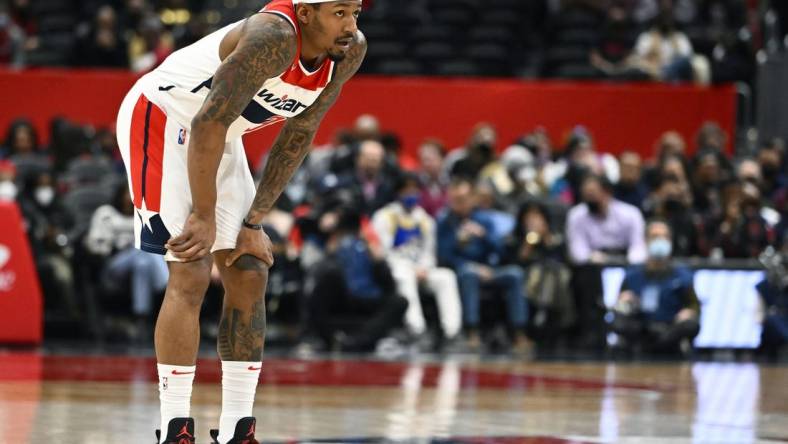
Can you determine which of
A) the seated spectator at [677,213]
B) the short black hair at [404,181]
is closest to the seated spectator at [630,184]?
the seated spectator at [677,213]

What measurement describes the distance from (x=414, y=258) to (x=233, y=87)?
801 cm

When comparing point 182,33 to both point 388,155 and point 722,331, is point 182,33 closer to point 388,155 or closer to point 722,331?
point 388,155

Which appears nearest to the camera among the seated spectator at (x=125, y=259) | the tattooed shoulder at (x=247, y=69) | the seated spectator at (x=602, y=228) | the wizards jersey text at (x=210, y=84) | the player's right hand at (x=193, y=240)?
the tattooed shoulder at (x=247, y=69)

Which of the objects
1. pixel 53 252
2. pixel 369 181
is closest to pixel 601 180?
pixel 369 181

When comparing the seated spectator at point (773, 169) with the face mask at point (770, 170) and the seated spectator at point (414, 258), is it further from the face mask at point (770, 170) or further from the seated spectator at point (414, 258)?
the seated spectator at point (414, 258)

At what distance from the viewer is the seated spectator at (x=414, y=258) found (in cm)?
1243

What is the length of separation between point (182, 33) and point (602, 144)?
5.26 m

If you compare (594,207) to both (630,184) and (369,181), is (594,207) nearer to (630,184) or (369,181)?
(630,184)

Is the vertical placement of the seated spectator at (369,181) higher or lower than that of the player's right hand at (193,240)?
higher

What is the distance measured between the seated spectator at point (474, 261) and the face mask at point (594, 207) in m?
0.92

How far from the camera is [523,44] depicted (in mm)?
18500

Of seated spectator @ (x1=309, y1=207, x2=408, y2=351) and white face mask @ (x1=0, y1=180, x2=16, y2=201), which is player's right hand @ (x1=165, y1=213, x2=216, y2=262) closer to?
→ seated spectator @ (x1=309, y1=207, x2=408, y2=351)

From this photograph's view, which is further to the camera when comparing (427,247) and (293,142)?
(427,247)

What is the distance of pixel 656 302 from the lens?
1262 cm
